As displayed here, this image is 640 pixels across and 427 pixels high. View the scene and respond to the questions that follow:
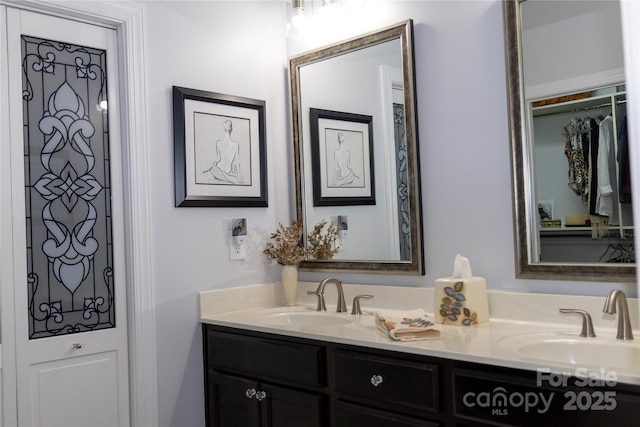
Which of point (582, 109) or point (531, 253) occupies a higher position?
point (582, 109)

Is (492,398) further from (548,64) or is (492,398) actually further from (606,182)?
(548,64)

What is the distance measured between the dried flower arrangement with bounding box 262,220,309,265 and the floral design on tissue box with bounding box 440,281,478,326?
821 mm

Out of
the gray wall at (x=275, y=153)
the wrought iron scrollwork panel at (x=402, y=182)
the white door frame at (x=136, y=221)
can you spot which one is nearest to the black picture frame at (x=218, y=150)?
the gray wall at (x=275, y=153)

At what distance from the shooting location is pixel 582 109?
2.04 m

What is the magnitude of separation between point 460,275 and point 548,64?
0.81 metres

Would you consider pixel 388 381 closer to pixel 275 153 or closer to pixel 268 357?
pixel 268 357

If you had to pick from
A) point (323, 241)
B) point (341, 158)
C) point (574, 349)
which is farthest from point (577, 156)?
point (323, 241)

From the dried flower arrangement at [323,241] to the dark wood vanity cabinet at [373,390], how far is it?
0.59 metres

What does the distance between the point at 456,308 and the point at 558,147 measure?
666 mm

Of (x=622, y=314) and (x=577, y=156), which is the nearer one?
(x=622, y=314)

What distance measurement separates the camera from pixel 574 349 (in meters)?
1.87

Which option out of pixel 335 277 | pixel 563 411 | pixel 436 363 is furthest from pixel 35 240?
pixel 563 411

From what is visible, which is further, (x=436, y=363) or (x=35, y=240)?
(x=35, y=240)

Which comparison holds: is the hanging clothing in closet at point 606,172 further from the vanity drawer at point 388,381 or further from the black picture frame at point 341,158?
the black picture frame at point 341,158
